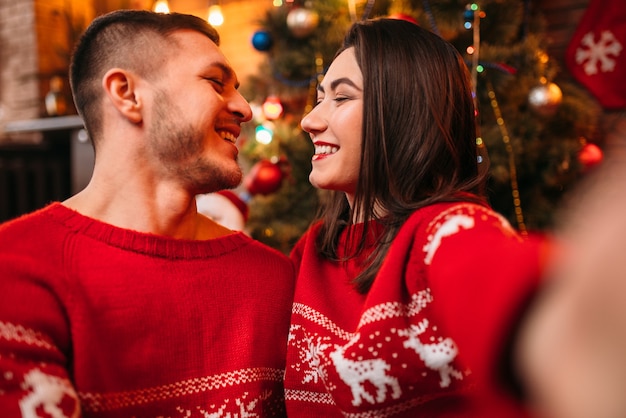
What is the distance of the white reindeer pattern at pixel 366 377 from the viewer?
2.98 feet

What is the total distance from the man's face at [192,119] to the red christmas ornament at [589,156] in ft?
5.59

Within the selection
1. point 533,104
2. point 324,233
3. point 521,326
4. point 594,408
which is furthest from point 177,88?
point 533,104

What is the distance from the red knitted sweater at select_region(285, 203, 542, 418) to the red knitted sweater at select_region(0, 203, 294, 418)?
0.33 ft

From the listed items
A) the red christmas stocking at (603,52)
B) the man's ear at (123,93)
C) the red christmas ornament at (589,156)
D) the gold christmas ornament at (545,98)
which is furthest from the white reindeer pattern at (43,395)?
the red christmas stocking at (603,52)

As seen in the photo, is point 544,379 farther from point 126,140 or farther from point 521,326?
point 126,140

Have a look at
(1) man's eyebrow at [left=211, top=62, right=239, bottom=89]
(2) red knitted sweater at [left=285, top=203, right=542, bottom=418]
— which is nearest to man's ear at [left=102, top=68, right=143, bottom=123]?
(1) man's eyebrow at [left=211, top=62, right=239, bottom=89]

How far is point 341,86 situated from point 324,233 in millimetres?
329

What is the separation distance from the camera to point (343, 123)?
3.86 feet

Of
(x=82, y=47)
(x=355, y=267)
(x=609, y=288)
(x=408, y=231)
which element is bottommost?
(x=355, y=267)

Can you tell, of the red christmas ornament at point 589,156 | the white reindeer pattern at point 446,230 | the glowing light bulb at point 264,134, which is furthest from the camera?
the glowing light bulb at point 264,134

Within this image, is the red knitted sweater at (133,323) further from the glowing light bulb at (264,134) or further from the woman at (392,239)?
the glowing light bulb at (264,134)

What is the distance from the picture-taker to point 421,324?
0.90 metres

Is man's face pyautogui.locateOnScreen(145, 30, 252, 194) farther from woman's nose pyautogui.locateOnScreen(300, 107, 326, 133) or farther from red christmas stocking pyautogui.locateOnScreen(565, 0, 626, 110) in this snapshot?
red christmas stocking pyautogui.locateOnScreen(565, 0, 626, 110)

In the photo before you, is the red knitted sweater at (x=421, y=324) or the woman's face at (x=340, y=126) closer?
the red knitted sweater at (x=421, y=324)
